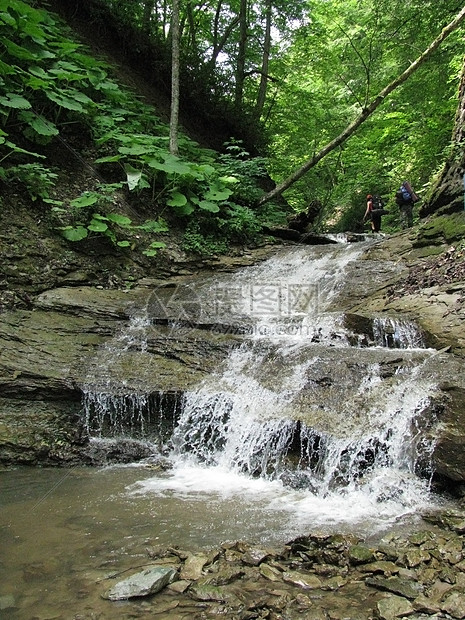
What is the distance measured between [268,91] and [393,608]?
738 inches

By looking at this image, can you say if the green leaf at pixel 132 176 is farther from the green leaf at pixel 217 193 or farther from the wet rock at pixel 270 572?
the wet rock at pixel 270 572

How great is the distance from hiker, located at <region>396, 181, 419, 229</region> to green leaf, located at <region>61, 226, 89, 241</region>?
28.2 feet

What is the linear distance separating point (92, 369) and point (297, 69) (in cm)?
1538

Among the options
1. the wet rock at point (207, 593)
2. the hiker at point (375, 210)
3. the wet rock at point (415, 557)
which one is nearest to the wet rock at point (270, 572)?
the wet rock at point (207, 593)

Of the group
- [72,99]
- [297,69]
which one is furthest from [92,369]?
[297,69]

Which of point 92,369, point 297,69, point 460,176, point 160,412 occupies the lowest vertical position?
point 160,412

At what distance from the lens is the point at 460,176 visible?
31.7 feet

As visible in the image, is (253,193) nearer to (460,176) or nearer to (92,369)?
(460,176)

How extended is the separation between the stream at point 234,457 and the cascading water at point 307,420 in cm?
2

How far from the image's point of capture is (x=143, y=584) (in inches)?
103

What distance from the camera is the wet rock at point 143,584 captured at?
2.57m

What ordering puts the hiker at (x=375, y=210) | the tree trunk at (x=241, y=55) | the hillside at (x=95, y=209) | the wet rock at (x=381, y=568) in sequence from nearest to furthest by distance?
the wet rock at (x=381, y=568) → the hillside at (x=95, y=209) → the hiker at (x=375, y=210) → the tree trunk at (x=241, y=55)

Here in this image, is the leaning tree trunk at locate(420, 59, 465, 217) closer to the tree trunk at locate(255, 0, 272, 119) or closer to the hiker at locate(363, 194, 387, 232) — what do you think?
the hiker at locate(363, 194, 387, 232)

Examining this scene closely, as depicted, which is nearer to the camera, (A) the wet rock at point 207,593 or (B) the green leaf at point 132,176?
(A) the wet rock at point 207,593
